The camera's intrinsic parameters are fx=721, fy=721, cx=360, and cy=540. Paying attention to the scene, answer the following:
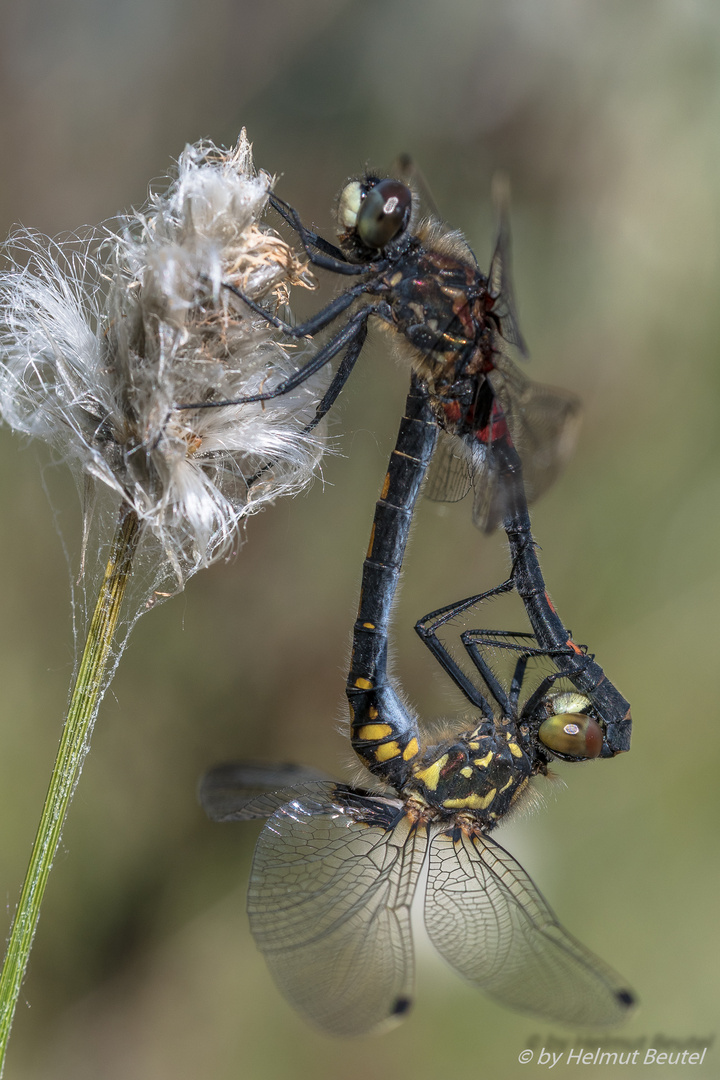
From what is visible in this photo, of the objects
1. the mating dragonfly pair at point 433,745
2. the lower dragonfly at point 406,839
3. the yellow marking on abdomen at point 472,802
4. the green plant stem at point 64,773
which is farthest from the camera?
the yellow marking on abdomen at point 472,802

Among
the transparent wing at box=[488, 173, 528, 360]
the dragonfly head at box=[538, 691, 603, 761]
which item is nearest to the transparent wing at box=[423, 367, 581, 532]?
the transparent wing at box=[488, 173, 528, 360]

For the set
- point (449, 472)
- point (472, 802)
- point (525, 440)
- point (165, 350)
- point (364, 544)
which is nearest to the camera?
point (165, 350)

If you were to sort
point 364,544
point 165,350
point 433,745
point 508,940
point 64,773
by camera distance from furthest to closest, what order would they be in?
point 364,544 → point 433,745 → point 508,940 → point 165,350 → point 64,773

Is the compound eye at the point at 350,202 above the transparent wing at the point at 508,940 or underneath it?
above

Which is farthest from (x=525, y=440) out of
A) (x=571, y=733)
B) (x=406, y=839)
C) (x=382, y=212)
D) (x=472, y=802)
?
(x=406, y=839)

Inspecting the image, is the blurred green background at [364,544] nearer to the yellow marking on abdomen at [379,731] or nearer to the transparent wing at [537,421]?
the yellow marking on abdomen at [379,731]

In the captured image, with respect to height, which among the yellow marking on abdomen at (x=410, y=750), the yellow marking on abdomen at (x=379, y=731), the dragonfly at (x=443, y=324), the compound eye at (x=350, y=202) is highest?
the compound eye at (x=350, y=202)

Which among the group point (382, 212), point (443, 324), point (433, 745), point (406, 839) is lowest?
point (406, 839)

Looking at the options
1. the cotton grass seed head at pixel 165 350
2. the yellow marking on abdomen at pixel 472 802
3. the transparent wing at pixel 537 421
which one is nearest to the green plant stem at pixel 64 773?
the cotton grass seed head at pixel 165 350

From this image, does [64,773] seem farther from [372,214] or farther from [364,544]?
[364,544]
